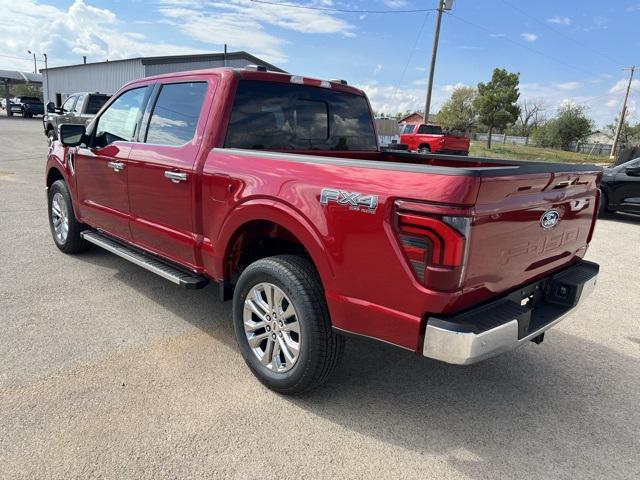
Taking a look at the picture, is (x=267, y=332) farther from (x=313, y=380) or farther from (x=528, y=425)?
(x=528, y=425)

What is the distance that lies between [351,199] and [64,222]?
4.46 meters

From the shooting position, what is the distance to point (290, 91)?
370 centimetres

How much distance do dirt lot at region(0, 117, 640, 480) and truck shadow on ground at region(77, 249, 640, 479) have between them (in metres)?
0.01

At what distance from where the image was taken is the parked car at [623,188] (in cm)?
960

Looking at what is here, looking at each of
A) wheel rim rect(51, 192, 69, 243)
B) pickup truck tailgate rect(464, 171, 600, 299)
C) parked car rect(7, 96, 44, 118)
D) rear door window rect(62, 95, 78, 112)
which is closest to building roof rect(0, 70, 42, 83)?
parked car rect(7, 96, 44, 118)

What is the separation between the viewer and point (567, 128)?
6050cm

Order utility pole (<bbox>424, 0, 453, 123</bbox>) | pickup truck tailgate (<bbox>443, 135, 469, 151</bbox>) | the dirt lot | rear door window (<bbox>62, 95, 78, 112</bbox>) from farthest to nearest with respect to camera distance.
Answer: pickup truck tailgate (<bbox>443, 135, 469, 151</bbox>) → utility pole (<bbox>424, 0, 453, 123</bbox>) → rear door window (<bbox>62, 95, 78, 112</bbox>) → the dirt lot

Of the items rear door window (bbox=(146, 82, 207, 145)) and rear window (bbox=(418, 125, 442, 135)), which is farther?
rear window (bbox=(418, 125, 442, 135))

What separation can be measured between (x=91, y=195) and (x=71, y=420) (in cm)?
270

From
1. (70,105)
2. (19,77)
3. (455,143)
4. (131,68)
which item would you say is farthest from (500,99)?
(19,77)

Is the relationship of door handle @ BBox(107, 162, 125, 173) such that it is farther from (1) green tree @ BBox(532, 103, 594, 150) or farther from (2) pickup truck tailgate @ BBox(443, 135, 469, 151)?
(1) green tree @ BBox(532, 103, 594, 150)

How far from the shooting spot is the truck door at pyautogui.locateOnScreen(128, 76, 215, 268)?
3.46m

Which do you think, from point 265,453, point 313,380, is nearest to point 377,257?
point 313,380

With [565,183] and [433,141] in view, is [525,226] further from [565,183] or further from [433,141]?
[433,141]
